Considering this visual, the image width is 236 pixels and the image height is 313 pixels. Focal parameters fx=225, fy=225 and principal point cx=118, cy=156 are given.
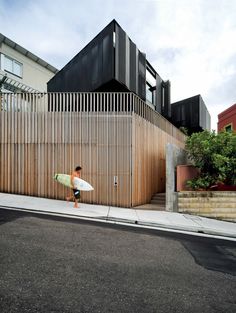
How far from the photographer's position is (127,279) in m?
3.79

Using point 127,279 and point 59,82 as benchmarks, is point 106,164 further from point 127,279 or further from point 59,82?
point 59,82

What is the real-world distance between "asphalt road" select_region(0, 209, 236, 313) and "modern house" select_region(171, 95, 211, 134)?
19093 millimetres

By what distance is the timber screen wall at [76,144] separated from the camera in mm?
10539

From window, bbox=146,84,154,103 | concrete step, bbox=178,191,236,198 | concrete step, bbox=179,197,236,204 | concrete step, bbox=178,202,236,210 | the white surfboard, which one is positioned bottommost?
concrete step, bbox=178,202,236,210

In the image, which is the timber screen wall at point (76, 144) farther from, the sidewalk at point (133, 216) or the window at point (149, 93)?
the window at point (149, 93)

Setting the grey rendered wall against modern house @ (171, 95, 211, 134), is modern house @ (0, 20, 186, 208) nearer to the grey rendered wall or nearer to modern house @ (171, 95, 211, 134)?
the grey rendered wall

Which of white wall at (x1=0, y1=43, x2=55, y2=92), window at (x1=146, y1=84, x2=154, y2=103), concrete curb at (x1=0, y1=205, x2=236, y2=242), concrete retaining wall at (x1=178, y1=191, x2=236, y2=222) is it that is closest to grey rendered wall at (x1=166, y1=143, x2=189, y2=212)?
concrete retaining wall at (x1=178, y1=191, x2=236, y2=222)

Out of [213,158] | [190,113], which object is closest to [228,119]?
[190,113]

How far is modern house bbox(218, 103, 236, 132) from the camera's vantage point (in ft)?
70.8

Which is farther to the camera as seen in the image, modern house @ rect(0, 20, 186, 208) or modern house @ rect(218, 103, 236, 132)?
modern house @ rect(218, 103, 236, 132)

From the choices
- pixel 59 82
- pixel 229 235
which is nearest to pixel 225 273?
pixel 229 235

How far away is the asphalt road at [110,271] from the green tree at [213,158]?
4458mm

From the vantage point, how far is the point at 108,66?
12797 millimetres

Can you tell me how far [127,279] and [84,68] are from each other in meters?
13.9
